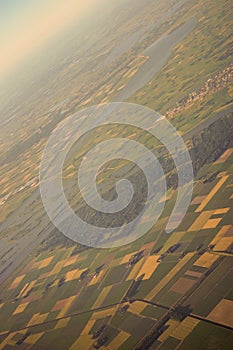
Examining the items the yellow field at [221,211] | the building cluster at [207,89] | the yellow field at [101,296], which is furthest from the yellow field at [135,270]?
the building cluster at [207,89]

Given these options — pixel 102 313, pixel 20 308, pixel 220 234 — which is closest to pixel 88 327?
pixel 102 313

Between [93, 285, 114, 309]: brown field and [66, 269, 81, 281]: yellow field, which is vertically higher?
[66, 269, 81, 281]: yellow field

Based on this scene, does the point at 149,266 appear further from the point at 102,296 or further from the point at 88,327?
the point at 88,327

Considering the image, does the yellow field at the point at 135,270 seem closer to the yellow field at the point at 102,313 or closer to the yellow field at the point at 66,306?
the yellow field at the point at 102,313

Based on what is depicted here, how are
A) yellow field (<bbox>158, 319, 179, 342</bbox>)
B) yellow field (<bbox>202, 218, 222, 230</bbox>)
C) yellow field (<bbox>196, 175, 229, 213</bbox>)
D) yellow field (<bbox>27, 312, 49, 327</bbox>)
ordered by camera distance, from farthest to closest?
yellow field (<bbox>196, 175, 229, 213</bbox>) → yellow field (<bbox>27, 312, 49, 327</bbox>) → yellow field (<bbox>202, 218, 222, 230</bbox>) → yellow field (<bbox>158, 319, 179, 342</bbox>)

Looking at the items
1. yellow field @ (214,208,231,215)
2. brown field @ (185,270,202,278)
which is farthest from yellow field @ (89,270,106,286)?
yellow field @ (214,208,231,215)

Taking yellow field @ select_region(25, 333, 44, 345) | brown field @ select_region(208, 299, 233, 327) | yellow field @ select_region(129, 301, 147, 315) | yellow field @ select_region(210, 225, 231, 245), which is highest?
yellow field @ select_region(25, 333, 44, 345)

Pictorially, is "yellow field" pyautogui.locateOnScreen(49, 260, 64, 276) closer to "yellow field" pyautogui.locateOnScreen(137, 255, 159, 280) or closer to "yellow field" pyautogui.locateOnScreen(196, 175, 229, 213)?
"yellow field" pyautogui.locateOnScreen(137, 255, 159, 280)

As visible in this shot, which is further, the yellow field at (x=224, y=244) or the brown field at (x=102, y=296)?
the brown field at (x=102, y=296)
